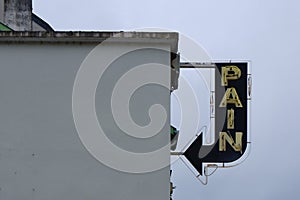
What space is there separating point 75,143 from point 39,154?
0.67 metres

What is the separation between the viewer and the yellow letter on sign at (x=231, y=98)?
12.4 m

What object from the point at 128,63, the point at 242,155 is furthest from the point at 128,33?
the point at 242,155

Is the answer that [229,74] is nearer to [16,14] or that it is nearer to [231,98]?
[231,98]

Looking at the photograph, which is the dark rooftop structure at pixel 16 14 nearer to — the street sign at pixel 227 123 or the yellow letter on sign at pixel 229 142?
the street sign at pixel 227 123

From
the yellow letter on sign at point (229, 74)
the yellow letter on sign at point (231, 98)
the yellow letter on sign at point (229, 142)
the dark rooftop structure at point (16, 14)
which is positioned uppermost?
the dark rooftop structure at point (16, 14)

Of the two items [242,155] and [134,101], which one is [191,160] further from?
[134,101]

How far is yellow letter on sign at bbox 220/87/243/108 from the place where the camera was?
1235cm

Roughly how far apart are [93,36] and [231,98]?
10.7 feet

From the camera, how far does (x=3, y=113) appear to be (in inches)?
431

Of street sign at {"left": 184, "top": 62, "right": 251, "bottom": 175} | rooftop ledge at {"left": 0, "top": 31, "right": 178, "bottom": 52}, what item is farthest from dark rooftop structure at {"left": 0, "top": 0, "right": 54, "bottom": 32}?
street sign at {"left": 184, "top": 62, "right": 251, "bottom": 175}

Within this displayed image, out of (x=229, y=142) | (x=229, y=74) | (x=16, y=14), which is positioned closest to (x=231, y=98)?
(x=229, y=74)

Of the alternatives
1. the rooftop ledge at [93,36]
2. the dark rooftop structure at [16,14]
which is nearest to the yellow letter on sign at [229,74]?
the rooftop ledge at [93,36]

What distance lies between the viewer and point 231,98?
487 inches

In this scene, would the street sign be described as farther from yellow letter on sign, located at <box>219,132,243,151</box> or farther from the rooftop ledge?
the rooftop ledge
